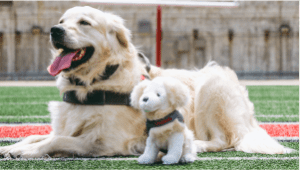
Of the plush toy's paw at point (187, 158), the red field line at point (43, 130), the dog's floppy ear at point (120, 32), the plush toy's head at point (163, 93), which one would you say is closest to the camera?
the plush toy's head at point (163, 93)

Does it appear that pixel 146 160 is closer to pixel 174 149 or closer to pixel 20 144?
pixel 174 149

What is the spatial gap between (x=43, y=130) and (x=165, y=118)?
225cm

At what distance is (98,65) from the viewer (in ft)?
9.74

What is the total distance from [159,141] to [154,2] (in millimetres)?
5037

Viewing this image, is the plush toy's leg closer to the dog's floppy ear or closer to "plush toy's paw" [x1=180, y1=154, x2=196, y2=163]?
"plush toy's paw" [x1=180, y1=154, x2=196, y2=163]

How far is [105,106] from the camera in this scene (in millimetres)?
2814

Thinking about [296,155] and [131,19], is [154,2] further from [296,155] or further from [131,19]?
[131,19]

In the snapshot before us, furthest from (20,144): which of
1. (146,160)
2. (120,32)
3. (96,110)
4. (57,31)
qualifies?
(120,32)

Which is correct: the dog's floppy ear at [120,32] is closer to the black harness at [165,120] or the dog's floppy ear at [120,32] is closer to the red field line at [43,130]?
the black harness at [165,120]

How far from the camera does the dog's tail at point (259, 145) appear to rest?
2.84 metres

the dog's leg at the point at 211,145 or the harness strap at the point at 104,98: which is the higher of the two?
the harness strap at the point at 104,98

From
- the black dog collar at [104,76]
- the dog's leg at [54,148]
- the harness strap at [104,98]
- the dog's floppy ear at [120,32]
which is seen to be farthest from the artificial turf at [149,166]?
the dog's floppy ear at [120,32]

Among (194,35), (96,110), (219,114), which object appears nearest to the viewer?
(96,110)

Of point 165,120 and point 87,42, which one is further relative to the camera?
point 87,42
